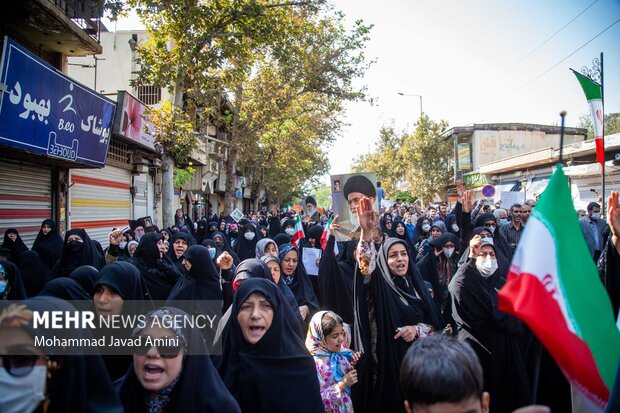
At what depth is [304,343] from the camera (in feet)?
8.75

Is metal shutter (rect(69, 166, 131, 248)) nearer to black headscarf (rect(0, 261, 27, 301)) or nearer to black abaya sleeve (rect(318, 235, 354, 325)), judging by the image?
black headscarf (rect(0, 261, 27, 301))

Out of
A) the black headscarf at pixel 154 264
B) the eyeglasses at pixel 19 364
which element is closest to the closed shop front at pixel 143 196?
the black headscarf at pixel 154 264

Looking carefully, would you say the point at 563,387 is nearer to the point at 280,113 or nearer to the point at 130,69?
the point at 280,113

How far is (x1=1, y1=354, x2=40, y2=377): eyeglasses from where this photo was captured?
1.50 metres

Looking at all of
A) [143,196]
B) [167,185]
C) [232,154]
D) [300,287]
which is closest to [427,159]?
[232,154]

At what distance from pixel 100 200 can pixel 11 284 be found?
8.07 meters

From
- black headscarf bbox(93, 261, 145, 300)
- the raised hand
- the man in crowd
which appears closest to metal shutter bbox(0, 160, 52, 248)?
black headscarf bbox(93, 261, 145, 300)

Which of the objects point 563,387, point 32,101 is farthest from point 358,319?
point 32,101

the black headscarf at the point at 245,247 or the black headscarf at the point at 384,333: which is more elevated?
the black headscarf at the point at 245,247

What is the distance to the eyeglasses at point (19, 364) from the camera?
4.91ft

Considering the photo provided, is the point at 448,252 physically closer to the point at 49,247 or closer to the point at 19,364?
the point at 19,364

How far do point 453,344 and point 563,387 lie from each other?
1673mm

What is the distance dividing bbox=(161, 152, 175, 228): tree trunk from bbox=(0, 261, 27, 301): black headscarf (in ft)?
22.6

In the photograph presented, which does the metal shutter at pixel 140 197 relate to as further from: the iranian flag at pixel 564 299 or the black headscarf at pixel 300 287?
the iranian flag at pixel 564 299
